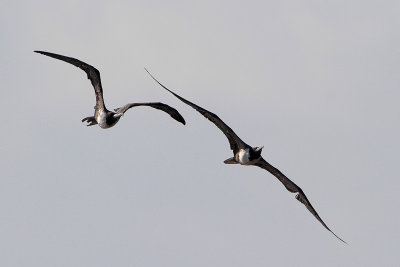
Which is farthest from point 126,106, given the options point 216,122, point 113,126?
point 216,122

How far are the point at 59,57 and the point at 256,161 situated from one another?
1339cm

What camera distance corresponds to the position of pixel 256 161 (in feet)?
236

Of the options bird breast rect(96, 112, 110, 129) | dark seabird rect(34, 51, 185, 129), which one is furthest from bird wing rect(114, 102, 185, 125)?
bird breast rect(96, 112, 110, 129)

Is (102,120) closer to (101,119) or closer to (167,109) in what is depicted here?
(101,119)

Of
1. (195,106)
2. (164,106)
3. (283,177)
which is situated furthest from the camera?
(283,177)

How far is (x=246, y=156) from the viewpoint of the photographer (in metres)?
70.9

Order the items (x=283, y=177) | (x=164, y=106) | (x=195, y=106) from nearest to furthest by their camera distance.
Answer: (x=195, y=106), (x=164, y=106), (x=283, y=177)

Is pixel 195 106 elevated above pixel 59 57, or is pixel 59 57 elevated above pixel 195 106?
pixel 59 57

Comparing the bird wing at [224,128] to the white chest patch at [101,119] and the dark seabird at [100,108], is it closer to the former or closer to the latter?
the dark seabird at [100,108]

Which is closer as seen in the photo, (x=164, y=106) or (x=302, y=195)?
(x=164, y=106)

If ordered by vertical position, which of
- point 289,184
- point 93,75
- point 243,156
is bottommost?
point 243,156

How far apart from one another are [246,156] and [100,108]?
30.2 feet

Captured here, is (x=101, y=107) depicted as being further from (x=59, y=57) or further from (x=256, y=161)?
(x=256, y=161)

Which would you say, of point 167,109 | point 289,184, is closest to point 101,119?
point 167,109
